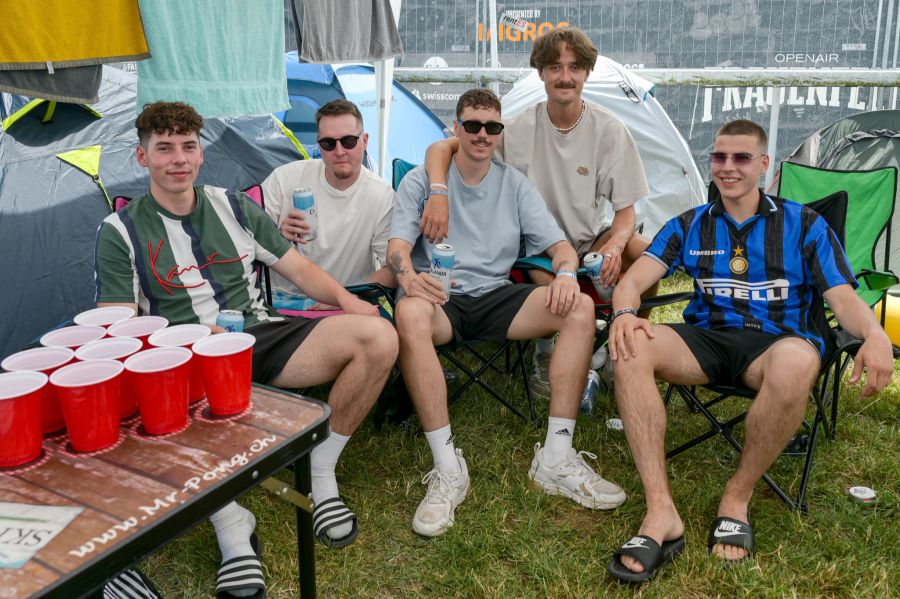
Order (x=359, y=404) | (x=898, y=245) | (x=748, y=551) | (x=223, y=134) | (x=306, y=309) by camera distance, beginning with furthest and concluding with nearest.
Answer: (x=898, y=245)
(x=223, y=134)
(x=306, y=309)
(x=359, y=404)
(x=748, y=551)

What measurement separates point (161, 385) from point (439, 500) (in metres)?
1.28

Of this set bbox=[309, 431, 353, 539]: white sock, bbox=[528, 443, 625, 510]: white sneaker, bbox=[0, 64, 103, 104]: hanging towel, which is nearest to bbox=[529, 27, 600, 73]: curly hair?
bbox=[528, 443, 625, 510]: white sneaker

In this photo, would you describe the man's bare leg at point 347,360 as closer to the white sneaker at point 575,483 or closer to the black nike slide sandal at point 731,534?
the white sneaker at point 575,483

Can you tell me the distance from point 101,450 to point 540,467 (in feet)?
5.28

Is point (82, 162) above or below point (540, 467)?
above

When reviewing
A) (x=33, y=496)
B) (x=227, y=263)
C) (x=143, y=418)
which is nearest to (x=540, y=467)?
(x=227, y=263)

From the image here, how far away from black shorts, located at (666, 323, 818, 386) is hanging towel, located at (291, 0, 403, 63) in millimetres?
2759

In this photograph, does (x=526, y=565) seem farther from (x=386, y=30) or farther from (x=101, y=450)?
(x=386, y=30)

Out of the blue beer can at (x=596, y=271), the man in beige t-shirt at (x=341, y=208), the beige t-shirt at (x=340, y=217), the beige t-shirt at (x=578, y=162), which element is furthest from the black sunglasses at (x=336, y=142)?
the blue beer can at (x=596, y=271)

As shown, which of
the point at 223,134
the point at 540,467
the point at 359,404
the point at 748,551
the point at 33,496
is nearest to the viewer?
the point at 33,496

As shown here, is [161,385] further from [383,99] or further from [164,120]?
[383,99]

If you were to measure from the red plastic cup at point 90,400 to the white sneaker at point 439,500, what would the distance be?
1215mm

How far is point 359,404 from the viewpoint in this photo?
254cm

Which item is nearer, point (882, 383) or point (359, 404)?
point (882, 383)
